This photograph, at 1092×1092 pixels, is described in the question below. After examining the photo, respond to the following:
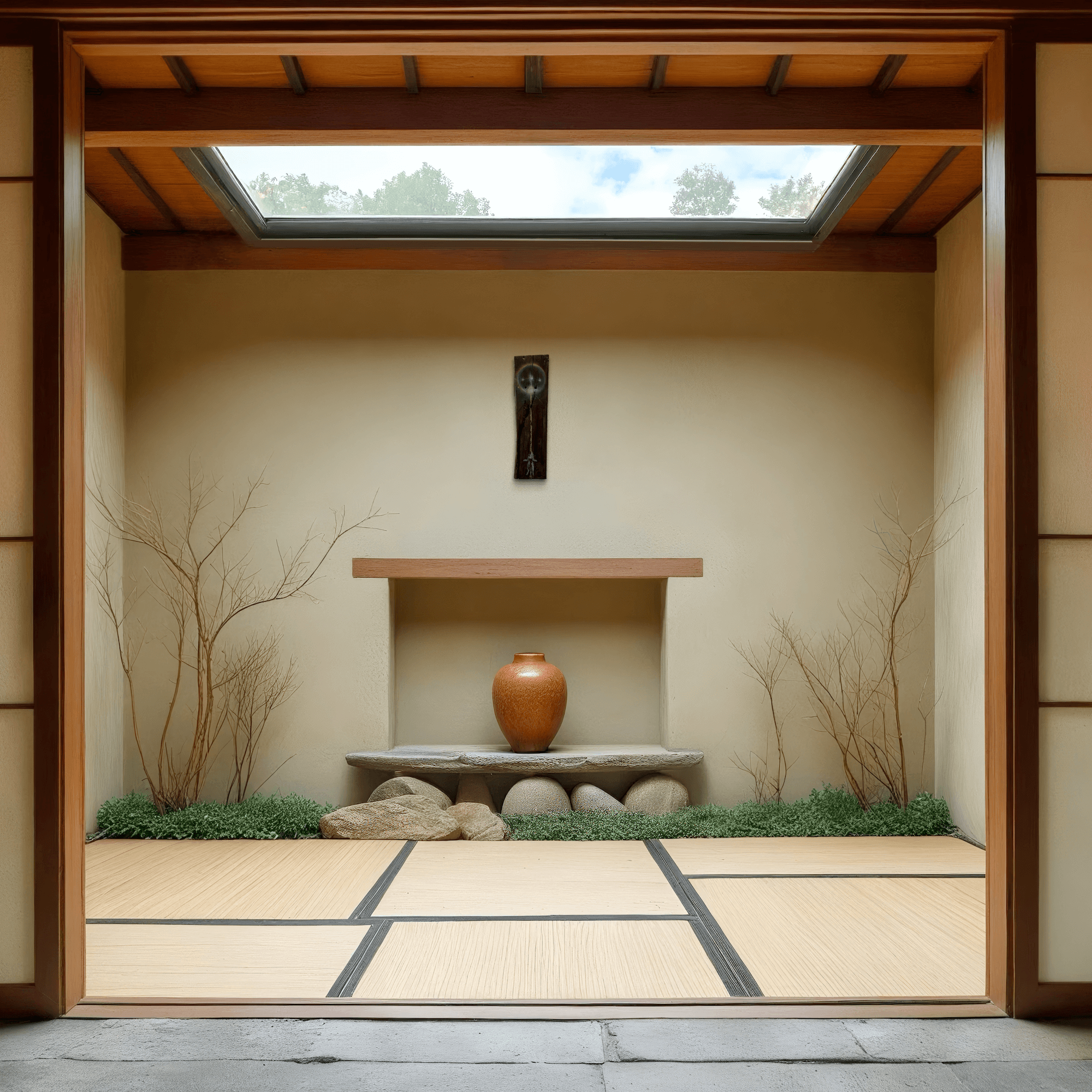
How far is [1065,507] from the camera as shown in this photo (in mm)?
2328

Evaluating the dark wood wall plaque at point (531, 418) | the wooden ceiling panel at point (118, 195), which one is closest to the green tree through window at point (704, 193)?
the dark wood wall plaque at point (531, 418)

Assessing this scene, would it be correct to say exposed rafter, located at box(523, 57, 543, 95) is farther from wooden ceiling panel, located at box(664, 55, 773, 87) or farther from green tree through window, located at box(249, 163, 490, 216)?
green tree through window, located at box(249, 163, 490, 216)

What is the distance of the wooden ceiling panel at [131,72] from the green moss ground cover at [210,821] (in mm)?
3141

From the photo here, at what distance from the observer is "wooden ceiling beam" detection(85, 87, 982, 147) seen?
10.6 feet

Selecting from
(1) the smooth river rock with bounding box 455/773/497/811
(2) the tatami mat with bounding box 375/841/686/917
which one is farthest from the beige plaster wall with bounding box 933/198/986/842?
(1) the smooth river rock with bounding box 455/773/497/811

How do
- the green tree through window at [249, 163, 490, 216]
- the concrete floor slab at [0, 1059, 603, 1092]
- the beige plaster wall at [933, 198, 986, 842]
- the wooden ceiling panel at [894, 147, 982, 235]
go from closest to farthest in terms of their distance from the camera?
the concrete floor slab at [0, 1059, 603, 1092]
the wooden ceiling panel at [894, 147, 982, 235]
the green tree through window at [249, 163, 490, 216]
the beige plaster wall at [933, 198, 986, 842]

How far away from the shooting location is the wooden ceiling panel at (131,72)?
10.3 ft

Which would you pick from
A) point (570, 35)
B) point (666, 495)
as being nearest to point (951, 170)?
point (666, 495)

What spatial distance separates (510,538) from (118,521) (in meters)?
2.01

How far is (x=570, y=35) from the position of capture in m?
2.40

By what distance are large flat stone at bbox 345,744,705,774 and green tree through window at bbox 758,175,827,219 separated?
2712mm

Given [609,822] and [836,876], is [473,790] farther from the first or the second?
[836,876]

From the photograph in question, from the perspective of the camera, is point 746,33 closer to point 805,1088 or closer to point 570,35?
point 570,35

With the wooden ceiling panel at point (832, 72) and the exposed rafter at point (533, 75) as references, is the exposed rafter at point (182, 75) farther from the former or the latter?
the wooden ceiling panel at point (832, 72)
